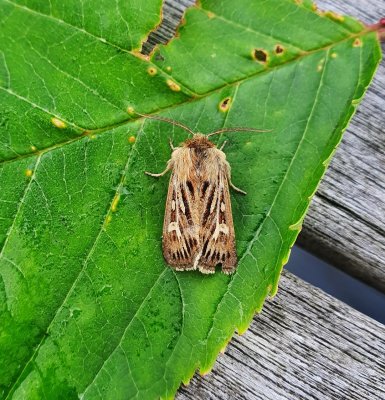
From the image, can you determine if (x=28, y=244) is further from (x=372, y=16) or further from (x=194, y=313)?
(x=372, y=16)

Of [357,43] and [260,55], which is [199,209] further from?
[357,43]

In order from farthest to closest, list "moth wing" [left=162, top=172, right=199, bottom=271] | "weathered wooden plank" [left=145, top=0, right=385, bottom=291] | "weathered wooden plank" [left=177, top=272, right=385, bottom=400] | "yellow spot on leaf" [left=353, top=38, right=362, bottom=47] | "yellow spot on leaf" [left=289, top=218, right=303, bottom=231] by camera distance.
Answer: "weathered wooden plank" [left=145, top=0, right=385, bottom=291] → "weathered wooden plank" [left=177, top=272, right=385, bottom=400] → "moth wing" [left=162, top=172, right=199, bottom=271] → "yellow spot on leaf" [left=353, top=38, right=362, bottom=47] → "yellow spot on leaf" [left=289, top=218, right=303, bottom=231]

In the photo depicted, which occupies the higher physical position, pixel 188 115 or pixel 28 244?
pixel 188 115

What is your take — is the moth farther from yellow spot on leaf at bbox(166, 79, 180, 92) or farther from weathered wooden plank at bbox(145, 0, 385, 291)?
weathered wooden plank at bbox(145, 0, 385, 291)

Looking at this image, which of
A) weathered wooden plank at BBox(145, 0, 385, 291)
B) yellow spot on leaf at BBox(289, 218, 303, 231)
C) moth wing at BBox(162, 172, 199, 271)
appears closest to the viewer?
yellow spot on leaf at BBox(289, 218, 303, 231)

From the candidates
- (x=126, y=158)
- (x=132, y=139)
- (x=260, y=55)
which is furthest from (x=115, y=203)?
(x=260, y=55)

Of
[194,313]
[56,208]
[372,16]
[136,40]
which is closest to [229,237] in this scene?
[194,313]

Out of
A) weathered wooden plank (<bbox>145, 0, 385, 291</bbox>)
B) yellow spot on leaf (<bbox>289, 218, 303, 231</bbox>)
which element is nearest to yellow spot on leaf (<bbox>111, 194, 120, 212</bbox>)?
yellow spot on leaf (<bbox>289, 218, 303, 231</bbox>)
